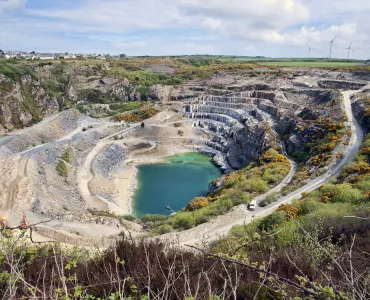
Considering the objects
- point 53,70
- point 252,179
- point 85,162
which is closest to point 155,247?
point 252,179

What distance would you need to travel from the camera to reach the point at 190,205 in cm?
2966

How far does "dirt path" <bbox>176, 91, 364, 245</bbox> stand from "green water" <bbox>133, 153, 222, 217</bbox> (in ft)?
43.8

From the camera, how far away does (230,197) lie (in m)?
27.7

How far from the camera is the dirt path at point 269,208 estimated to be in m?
20.7

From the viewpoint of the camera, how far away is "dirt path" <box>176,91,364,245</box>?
20656 mm

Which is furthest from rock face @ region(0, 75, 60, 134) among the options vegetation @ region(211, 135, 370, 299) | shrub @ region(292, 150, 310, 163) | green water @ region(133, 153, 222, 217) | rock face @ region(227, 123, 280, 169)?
vegetation @ region(211, 135, 370, 299)

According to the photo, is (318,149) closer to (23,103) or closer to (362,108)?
(362,108)

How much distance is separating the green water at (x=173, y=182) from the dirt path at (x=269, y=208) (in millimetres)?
13337

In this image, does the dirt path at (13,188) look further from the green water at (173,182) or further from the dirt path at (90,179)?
the green water at (173,182)

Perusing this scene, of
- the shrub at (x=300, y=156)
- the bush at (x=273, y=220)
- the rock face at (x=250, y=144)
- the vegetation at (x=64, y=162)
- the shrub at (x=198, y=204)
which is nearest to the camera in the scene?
the bush at (x=273, y=220)

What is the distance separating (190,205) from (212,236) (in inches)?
349

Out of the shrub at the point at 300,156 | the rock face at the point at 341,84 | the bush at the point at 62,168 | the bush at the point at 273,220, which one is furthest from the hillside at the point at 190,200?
the rock face at the point at 341,84

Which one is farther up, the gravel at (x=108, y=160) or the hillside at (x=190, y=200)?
the hillside at (x=190, y=200)

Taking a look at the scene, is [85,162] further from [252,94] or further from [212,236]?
[252,94]
